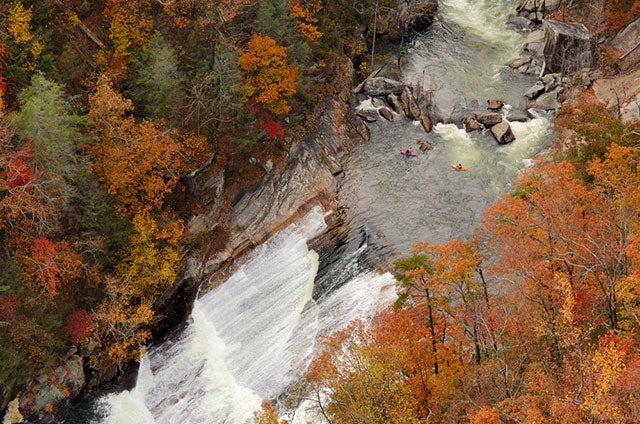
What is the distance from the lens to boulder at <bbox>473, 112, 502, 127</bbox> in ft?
185

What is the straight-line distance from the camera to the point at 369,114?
194ft

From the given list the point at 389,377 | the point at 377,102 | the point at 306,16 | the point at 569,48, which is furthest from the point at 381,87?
the point at 389,377

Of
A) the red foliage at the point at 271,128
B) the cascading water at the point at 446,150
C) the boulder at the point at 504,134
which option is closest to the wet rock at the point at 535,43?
the cascading water at the point at 446,150

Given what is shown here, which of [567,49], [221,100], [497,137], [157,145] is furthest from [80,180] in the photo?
[567,49]

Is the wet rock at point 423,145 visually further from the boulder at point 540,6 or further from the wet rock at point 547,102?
the boulder at point 540,6

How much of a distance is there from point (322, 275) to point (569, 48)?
1460 inches

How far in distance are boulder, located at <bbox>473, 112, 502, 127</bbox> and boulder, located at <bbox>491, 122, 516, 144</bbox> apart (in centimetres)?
110

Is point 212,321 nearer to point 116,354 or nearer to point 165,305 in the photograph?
point 165,305

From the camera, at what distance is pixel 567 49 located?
59.8 meters

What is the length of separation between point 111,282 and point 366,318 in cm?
1807

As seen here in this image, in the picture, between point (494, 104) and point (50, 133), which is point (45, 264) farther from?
point (494, 104)

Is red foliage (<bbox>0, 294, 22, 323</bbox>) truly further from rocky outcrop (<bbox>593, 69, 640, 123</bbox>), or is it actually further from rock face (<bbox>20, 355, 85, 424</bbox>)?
rocky outcrop (<bbox>593, 69, 640, 123</bbox>)

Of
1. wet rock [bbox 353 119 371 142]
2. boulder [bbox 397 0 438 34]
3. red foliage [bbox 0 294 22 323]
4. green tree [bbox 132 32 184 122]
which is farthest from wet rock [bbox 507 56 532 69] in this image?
red foliage [bbox 0 294 22 323]

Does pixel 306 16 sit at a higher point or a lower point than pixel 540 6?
higher
